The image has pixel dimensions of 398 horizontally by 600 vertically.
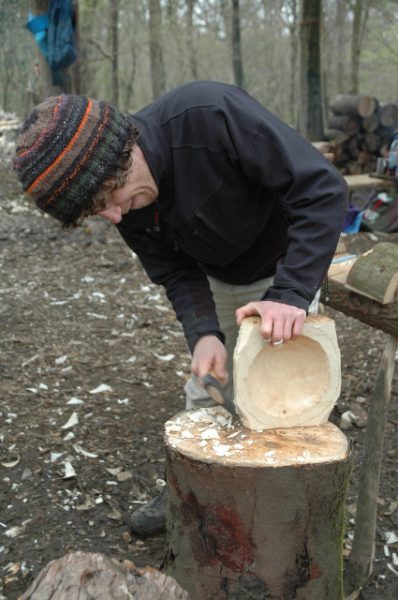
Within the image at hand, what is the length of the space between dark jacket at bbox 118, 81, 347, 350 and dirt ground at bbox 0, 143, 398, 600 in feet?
3.98

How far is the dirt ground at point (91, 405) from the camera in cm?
251

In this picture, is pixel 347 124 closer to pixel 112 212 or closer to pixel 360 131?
pixel 360 131

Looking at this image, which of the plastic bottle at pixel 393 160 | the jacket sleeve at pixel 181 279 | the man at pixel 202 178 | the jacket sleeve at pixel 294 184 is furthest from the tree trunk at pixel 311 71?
the jacket sleeve at pixel 294 184

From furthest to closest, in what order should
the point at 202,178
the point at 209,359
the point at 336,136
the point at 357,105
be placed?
the point at 336,136
the point at 357,105
the point at 209,359
the point at 202,178

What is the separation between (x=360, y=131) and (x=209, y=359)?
5675mm

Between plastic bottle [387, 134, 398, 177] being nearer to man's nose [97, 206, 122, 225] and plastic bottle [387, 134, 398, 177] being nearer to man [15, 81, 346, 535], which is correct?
man [15, 81, 346, 535]

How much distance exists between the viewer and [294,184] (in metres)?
1.78

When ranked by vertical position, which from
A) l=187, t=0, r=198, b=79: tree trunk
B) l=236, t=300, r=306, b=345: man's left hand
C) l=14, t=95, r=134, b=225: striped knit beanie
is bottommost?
l=236, t=300, r=306, b=345: man's left hand

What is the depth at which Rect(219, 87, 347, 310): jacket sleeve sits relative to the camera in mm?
1782

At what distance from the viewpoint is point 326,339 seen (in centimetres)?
190

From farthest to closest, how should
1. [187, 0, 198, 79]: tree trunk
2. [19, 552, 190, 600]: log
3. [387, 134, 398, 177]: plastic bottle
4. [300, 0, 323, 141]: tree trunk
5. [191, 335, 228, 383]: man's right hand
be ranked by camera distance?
[187, 0, 198, 79]: tree trunk → [300, 0, 323, 141]: tree trunk → [387, 134, 398, 177]: plastic bottle → [191, 335, 228, 383]: man's right hand → [19, 552, 190, 600]: log

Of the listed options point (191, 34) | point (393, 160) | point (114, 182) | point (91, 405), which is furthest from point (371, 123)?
point (191, 34)

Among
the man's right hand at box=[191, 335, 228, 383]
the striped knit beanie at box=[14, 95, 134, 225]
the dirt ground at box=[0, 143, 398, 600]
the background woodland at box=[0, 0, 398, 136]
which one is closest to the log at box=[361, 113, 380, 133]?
the dirt ground at box=[0, 143, 398, 600]

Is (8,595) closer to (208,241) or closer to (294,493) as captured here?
(294,493)
